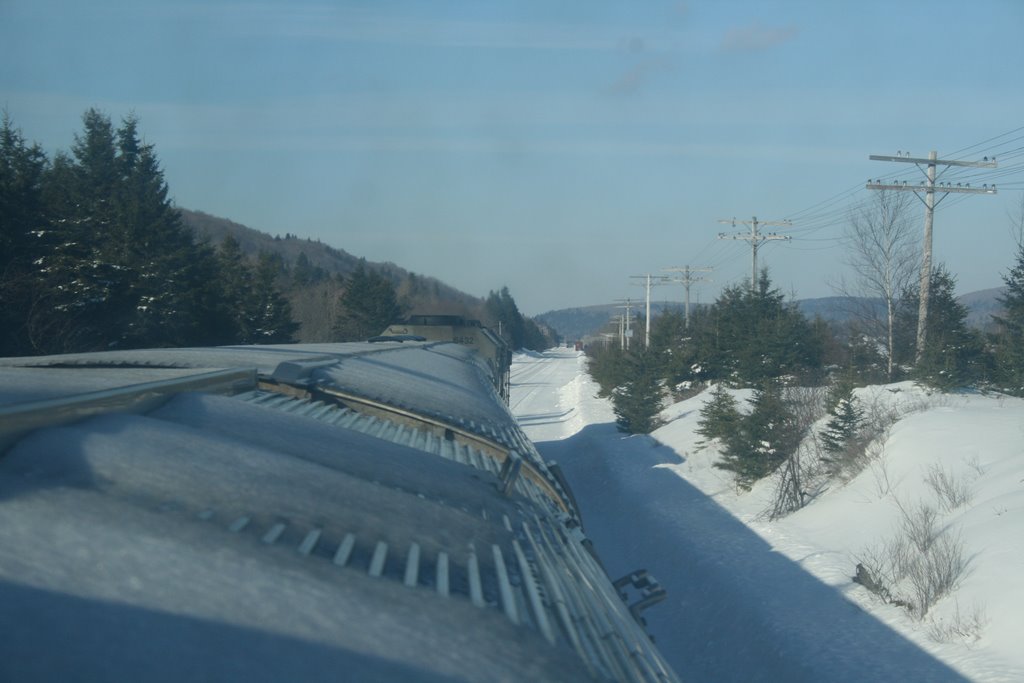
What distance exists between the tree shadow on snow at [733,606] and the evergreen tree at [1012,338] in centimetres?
865

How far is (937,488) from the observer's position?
42.7 ft

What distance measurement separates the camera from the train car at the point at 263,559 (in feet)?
5.57

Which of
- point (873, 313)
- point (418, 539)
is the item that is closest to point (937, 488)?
point (418, 539)

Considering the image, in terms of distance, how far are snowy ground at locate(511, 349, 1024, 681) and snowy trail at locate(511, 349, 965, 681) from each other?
0.02 m

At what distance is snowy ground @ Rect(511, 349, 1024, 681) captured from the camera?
360 inches

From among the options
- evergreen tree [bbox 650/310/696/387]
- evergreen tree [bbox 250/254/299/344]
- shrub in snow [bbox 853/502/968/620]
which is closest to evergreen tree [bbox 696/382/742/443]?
shrub in snow [bbox 853/502/968/620]

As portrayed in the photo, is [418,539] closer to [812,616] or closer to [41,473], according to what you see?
[41,473]

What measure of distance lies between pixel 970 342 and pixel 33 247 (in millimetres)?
23408

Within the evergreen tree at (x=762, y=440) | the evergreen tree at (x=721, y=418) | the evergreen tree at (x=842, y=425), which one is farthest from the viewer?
the evergreen tree at (x=721, y=418)

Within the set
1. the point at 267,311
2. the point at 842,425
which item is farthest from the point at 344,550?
the point at 267,311

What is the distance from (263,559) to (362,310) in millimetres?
49643

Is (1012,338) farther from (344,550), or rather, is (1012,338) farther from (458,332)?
(344,550)

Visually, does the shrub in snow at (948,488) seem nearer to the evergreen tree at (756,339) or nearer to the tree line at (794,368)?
the tree line at (794,368)

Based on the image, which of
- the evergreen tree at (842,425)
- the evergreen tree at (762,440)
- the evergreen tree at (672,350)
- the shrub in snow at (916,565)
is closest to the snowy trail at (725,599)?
the shrub in snow at (916,565)
